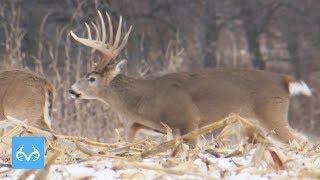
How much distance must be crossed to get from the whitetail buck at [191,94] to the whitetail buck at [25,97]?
1.80 ft

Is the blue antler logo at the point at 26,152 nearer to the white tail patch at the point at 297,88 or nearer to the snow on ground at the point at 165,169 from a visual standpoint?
the snow on ground at the point at 165,169

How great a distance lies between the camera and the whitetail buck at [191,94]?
21.7 feet

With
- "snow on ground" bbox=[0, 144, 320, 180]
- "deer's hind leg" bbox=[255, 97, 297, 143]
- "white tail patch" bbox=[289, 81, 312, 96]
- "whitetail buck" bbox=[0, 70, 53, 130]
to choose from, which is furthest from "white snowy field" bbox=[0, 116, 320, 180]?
"white tail patch" bbox=[289, 81, 312, 96]

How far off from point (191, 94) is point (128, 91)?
1.78ft

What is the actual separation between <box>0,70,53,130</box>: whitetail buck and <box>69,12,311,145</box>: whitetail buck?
55 centimetres

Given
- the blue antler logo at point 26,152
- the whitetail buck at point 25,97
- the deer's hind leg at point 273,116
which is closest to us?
the blue antler logo at point 26,152

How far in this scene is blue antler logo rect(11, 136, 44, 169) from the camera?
230 centimetres

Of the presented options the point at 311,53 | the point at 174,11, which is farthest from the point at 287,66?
the point at 174,11

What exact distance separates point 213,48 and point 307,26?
1.67 metres

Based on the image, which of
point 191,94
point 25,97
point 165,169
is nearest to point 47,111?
point 25,97

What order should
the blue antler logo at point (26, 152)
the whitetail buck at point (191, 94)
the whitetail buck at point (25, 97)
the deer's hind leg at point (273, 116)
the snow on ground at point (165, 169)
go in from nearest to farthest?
the snow on ground at point (165, 169) → the blue antler logo at point (26, 152) → the whitetail buck at point (25, 97) → the whitetail buck at point (191, 94) → the deer's hind leg at point (273, 116)

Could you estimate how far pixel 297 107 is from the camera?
48.2 feet

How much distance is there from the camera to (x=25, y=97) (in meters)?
6.20

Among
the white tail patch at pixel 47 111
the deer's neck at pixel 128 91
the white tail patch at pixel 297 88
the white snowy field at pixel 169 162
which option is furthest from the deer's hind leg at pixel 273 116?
the white snowy field at pixel 169 162
